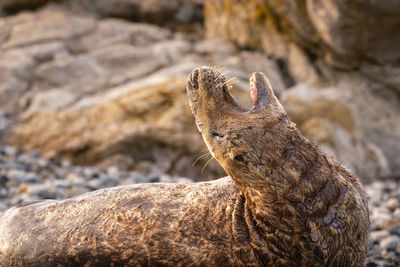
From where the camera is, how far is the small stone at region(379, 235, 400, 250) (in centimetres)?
454

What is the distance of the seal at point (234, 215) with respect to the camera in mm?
2840

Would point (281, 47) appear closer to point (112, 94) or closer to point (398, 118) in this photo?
point (398, 118)

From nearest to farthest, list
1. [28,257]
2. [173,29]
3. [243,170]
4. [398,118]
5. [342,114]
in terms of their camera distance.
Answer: [243,170] → [28,257] → [342,114] → [398,118] → [173,29]

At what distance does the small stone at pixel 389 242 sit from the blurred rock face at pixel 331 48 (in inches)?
193

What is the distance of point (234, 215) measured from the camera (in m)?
3.00

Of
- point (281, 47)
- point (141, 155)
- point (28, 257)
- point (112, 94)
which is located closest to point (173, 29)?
point (281, 47)

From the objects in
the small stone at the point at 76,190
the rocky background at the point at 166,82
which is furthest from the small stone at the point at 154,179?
the small stone at the point at 76,190

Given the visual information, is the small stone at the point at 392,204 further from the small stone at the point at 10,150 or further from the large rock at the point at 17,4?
the large rock at the point at 17,4

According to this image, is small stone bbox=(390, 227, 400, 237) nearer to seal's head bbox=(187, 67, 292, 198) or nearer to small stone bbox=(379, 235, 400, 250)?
small stone bbox=(379, 235, 400, 250)

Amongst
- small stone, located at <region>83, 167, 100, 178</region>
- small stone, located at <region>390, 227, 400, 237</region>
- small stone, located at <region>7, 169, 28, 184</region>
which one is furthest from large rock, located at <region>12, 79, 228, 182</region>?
small stone, located at <region>390, 227, 400, 237</region>

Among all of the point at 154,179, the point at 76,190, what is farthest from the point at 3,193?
the point at 154,179

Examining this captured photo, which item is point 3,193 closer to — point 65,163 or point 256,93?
point 65,163

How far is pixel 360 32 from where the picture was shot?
9.02 m

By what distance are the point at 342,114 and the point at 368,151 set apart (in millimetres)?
891
